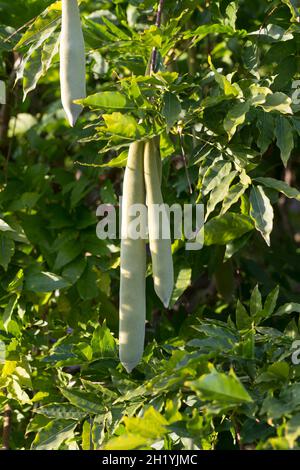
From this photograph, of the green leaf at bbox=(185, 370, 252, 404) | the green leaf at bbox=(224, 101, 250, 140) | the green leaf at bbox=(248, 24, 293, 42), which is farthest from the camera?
the green leaf at bbox=(248, 24, 293, 42)

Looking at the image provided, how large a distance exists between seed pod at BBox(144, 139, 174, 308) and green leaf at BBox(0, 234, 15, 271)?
0.61 m

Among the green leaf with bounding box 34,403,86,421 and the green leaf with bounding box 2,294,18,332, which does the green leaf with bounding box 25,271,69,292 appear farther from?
the green leaf with bounding box 34,403,86,421

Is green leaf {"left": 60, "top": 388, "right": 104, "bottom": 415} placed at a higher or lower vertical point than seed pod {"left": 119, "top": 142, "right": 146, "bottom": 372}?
lower

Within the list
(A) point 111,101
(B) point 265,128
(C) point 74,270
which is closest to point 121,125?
(A) point 111,101

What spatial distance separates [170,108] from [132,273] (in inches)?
12.7

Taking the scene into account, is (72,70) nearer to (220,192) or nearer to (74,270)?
(220,192)

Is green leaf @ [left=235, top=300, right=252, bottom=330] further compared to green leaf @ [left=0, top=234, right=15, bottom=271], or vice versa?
green leaf @ [left=0, top=234, right=15, bottom=271]

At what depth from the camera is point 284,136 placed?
1682mm

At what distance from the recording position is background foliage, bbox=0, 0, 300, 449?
146 cm

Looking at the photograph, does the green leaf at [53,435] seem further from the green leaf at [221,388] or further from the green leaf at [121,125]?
the green leaf at [121,125]

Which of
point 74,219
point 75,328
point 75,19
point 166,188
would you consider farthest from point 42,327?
point 75,19

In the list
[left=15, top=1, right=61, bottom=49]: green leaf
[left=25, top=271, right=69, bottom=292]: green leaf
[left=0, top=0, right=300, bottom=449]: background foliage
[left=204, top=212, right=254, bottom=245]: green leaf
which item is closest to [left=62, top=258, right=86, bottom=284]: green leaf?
[left=0, top=0, right=300, bottom=449]: background foliage

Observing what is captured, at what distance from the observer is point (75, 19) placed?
58.4 inches

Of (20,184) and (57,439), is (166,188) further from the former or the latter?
(57,439)
